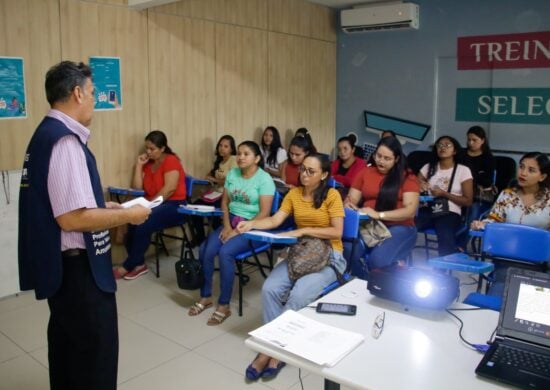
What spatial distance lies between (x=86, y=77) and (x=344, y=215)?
1.86 m

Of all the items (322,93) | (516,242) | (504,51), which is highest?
A: (504,51)

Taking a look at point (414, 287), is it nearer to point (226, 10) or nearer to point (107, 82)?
point (107, 82)

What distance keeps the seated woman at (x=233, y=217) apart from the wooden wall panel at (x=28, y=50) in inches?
66.8

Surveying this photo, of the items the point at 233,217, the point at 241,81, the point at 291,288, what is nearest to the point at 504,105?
the point at 241,81

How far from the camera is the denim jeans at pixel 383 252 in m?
3.60

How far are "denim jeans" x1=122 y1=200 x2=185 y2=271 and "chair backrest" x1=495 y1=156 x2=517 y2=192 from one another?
10.9ft

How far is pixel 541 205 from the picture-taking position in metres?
3.48

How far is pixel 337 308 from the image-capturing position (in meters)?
2.06

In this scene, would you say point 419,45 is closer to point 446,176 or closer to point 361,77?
point 361,77

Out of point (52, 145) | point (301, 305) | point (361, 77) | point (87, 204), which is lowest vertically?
point (301, 305)

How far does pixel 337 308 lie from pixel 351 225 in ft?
4.55

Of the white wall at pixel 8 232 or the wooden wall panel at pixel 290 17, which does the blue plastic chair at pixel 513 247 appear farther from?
the wooden wall panel at pixel 290 17

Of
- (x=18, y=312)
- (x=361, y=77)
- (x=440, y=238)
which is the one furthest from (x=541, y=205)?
(x=361, y=77)

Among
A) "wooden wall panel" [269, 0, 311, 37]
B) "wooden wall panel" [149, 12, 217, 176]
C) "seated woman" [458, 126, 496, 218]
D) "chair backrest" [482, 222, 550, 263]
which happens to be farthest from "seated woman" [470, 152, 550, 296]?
→ "wooden wall panel" [269, 0, 311, 37]
